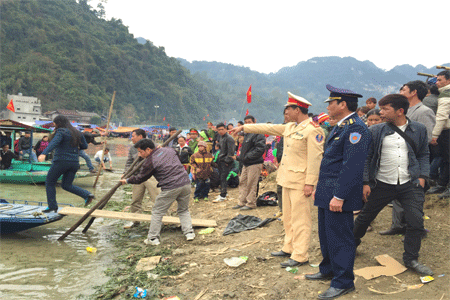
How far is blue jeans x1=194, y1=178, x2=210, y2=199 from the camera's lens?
923cm

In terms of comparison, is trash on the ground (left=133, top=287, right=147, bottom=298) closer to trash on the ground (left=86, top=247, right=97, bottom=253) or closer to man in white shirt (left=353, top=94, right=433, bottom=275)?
trash on the ground (left=86, top=247, right=97, bottom=253)

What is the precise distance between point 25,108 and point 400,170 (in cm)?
6126

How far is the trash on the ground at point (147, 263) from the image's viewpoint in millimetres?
4867

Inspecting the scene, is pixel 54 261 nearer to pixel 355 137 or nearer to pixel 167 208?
pixel 167 208

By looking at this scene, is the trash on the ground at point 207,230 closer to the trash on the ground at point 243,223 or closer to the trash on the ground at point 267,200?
the trash on the ground at point 243,223

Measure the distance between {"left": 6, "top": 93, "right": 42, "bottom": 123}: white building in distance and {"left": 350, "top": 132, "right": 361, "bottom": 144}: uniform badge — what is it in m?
59.8

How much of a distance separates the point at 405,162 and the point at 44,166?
13374mm

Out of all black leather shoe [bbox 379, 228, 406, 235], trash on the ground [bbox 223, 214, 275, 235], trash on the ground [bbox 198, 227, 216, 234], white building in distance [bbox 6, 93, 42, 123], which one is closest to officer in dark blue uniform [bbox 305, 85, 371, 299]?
black leather shoe [bbox 379, 228, 406, 235]

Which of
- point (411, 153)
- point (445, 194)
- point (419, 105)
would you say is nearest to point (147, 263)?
point (411, 153)

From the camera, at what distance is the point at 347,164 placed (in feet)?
10.4

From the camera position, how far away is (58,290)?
442 centimetres

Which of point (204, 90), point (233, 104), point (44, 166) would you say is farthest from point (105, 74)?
point (233, 104)

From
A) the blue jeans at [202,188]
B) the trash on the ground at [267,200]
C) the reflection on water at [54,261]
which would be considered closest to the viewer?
the reflection on water at [54,261]

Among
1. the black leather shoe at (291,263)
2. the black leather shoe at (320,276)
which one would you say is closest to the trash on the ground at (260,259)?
the black leather shoe at (291,263)
